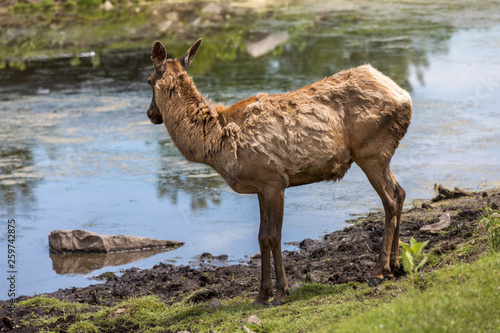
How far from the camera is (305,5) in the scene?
30.6 meters

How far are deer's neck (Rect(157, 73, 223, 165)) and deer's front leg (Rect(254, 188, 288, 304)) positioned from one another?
82cm

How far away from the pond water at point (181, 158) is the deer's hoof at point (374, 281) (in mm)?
2123

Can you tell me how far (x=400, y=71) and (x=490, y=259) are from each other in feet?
40.4

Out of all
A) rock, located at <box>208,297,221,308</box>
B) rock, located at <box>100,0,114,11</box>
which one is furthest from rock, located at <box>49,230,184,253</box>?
rock, located at <box>100,0,114,11</box>

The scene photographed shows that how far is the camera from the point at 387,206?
7.42m

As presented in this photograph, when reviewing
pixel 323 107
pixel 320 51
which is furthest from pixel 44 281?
pixel 320 51

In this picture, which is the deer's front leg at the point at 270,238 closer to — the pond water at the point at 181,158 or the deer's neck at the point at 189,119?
the deer's neck at the point at 189,119

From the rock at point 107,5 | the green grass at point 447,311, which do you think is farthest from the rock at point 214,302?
the rock at point 107,5

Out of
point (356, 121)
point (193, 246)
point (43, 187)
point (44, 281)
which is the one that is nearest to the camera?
point (356, 121)

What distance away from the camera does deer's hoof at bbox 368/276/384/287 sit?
7049 mm

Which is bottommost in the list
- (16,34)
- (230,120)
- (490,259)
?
(16,34)

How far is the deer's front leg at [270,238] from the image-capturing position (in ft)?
23.3

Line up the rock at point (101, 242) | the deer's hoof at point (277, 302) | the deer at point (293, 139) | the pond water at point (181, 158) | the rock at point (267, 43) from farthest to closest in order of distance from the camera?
the rock at point (267, 43) → the pond water at point (181, 158) → the rock at point (101, 242) → the deer at point (293, 139) → the deer's hoof at point (277, 302)

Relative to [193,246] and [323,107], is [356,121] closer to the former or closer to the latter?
[323,107]
